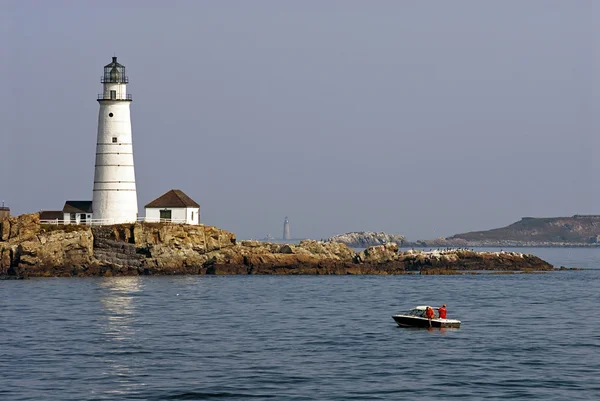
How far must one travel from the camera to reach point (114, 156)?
99.4 m

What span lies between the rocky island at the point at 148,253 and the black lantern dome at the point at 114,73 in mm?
14053

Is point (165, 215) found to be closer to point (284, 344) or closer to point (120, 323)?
point (120, 323)

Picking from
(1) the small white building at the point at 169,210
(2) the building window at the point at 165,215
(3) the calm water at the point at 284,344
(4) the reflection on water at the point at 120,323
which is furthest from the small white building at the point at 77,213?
(3) the calm water at the point at 284,344

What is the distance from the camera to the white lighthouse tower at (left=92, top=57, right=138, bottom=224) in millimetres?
99625

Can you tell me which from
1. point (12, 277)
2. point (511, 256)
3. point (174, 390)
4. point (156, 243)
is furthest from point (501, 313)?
point (511, 256)

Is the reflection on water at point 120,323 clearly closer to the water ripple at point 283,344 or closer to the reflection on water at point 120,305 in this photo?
the reflection on water at point 120,305

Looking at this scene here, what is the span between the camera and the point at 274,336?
2249 inches

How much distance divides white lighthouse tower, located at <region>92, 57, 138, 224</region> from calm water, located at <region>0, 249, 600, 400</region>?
12804 millimetres

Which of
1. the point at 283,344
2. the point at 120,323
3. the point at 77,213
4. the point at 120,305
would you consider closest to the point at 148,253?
the point at 77,213

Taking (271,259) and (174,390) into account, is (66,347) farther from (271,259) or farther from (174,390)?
(271,259)

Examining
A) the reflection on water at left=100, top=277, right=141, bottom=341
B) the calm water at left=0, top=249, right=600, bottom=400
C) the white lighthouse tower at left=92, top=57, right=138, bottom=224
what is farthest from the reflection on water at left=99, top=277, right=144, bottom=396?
the white lighthouse tower at left=92, top=57, right=138, bottom=224

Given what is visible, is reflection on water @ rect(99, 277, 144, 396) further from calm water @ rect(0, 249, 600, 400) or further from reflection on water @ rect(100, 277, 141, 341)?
calm water @ rect(0, 249, 600, 400)

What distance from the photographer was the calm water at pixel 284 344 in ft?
139

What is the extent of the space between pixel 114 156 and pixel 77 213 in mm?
7459
